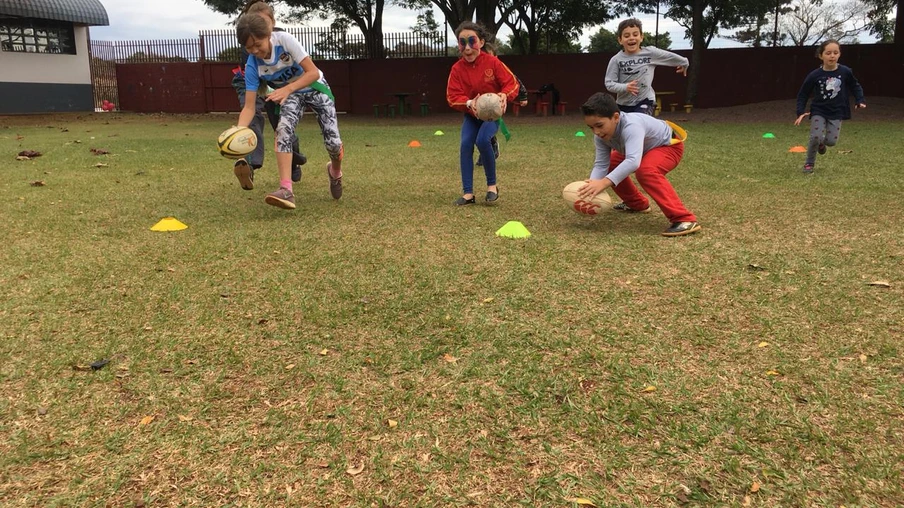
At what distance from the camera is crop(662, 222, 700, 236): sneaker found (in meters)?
4.55

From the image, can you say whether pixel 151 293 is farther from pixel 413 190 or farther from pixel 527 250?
pixel 413 190

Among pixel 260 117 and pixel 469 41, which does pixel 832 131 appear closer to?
pixel 469 41

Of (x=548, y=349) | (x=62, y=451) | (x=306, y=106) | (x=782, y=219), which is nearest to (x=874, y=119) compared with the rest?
(x=782, y=219)

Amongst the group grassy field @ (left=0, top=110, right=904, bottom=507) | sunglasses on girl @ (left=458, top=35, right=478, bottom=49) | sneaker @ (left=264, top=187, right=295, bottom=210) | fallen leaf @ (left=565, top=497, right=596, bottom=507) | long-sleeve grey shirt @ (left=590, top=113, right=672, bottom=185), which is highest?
sunglasses on girl @ (left=458, top=35, right=478, bottom=49)

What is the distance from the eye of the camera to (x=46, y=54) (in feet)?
82.5

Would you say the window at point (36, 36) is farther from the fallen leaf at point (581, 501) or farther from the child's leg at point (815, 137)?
the fallen leaf at point (581, 501)

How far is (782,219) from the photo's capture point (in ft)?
16.6

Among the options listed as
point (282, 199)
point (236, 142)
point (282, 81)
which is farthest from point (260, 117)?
point (282, 199)

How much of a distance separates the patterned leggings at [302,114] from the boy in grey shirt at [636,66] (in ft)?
8.99

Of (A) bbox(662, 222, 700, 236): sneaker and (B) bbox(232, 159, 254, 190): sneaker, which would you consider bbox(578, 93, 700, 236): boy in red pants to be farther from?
(B) bbox(232, 159, 254, 190): sneaker

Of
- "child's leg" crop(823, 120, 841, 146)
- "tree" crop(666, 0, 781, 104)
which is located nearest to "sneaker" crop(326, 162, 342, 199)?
"child's leg" crop(823, 120, 841, 146)

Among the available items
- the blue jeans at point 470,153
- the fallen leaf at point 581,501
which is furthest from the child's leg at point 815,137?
the fallen leaf at point 581,501

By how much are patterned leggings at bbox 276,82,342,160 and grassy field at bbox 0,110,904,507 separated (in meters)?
0.70

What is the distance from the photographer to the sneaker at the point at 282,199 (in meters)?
5.23
